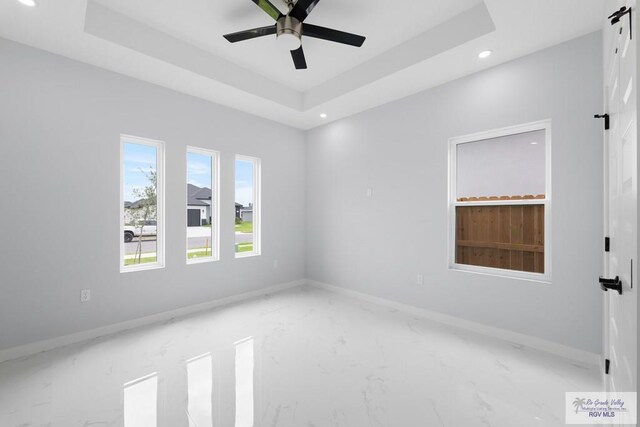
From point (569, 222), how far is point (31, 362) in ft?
16.1

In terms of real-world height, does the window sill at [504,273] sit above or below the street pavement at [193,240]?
below

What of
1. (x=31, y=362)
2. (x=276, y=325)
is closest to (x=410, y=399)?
(x=276, y=325)

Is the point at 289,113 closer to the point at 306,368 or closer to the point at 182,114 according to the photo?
the point at 182,114

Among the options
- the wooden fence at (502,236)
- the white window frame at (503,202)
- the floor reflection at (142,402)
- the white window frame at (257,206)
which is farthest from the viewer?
the white window frame at (257,206)

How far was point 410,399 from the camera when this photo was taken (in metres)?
1.93

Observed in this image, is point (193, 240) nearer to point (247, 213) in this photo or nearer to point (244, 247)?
point (244, 247)

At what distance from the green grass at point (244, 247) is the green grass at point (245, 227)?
0.21 m

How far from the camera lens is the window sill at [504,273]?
2.66 metres

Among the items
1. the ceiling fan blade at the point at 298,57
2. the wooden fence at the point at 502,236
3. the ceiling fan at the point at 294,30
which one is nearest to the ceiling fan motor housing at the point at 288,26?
the ceiling fan at the point at 294,30

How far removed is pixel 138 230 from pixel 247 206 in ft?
4.97

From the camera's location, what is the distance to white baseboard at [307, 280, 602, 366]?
7.89 ft

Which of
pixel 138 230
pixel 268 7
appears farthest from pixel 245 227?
pixel 268 7

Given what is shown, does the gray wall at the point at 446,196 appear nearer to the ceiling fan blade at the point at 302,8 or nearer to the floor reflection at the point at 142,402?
the ceiling fan blade at the point at 302,8

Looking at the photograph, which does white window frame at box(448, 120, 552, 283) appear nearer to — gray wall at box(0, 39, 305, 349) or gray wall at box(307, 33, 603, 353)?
gray wall at box(307, 33, 603, 353)
